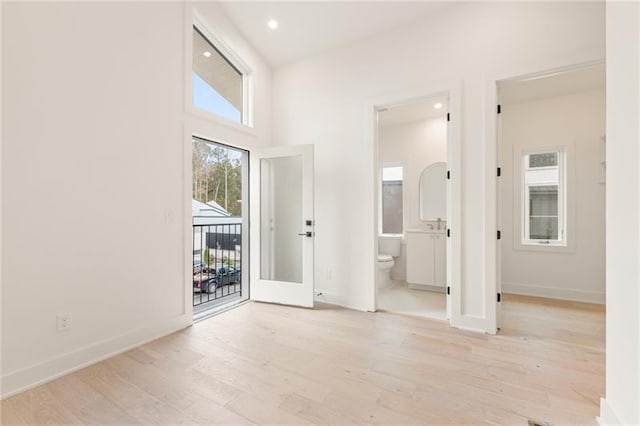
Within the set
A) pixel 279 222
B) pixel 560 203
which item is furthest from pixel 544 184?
pixel 279 222

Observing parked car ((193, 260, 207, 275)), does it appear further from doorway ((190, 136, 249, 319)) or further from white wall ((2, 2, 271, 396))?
white wall ((2, 2, 271, 396))

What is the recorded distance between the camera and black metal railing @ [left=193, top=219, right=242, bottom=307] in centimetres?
394

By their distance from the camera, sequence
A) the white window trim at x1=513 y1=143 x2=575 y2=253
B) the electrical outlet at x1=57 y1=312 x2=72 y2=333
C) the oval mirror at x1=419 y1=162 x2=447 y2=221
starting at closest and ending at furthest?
1. the electrical outlet at x1=57 y1=312 x2=72 y2=333
2. the white window trim at x1=513 y1=143 x2=575 y2=253
3. the oval mirror at x1=419 y1=162 x2=447 y2=221

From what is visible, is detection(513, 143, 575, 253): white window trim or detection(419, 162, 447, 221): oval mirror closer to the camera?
detection(513, 143, 575, 253): white window trim

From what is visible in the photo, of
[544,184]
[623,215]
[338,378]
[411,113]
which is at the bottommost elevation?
[338,378]

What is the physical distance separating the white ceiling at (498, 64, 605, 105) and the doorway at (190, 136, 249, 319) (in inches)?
138

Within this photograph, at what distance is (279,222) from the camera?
143 inches

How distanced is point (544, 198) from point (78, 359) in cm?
548

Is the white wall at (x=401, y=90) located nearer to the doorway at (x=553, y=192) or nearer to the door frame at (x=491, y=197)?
the door frame at (x=491, y=197)

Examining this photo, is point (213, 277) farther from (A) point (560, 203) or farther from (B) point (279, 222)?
(A) point (560, 203)

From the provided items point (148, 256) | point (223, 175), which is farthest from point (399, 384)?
point (223, 175)

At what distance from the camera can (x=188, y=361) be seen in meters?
2.12

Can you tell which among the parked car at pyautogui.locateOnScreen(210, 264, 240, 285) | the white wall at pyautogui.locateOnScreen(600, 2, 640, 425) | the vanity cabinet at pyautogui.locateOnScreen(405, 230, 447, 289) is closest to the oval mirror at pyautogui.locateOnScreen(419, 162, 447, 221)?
the vanity cabinet at pyautogui.locateOnScreen(405, 230, 447, 289)

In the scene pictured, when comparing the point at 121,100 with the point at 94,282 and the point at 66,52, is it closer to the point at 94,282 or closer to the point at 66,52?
the point at 66,52
